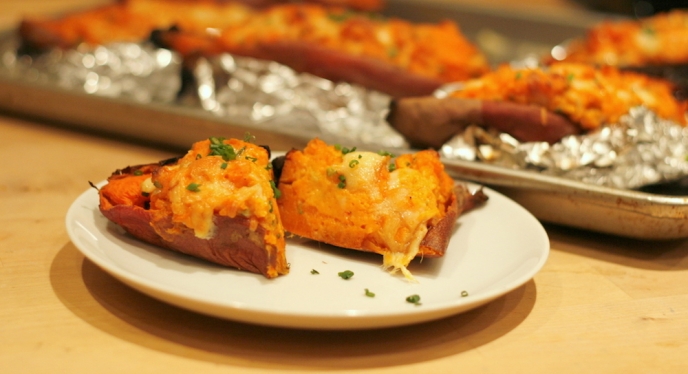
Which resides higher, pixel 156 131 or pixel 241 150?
pixel 241 150

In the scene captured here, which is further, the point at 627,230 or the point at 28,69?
the point at 28,69

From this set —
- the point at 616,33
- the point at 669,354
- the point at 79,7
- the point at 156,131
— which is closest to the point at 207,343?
the point at 669,354

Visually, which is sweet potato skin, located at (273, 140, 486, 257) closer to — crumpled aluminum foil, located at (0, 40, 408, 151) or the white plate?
the white plate

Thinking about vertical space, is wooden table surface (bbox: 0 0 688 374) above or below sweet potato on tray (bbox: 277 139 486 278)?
below

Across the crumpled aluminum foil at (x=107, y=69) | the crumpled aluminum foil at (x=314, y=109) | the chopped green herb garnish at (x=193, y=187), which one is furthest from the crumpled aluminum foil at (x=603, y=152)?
the crumpled aluminum foil at (x=107, y=69)

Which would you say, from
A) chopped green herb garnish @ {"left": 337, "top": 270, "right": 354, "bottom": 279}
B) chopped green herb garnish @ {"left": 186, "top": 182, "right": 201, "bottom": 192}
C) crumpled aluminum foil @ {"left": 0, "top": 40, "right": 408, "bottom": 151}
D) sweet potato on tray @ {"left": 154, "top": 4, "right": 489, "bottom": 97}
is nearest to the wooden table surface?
chopped green herb garnish @ {"left": 337, "top": 270, "right": 354, "bottom": 279}

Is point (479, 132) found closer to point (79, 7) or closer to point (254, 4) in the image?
point (254, 4)
